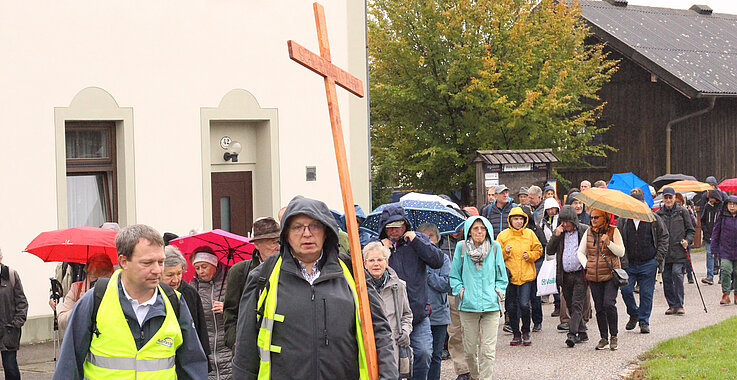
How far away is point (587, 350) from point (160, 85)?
678 centimetres

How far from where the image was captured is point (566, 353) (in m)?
11.3

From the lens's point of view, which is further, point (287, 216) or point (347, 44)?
point (347, 44)

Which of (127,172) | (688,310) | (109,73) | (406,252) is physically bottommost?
(688,310)

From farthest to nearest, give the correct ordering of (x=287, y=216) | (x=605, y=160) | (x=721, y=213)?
(x=605, y=160) < (x=721, y=213) < (x=287, y=216)

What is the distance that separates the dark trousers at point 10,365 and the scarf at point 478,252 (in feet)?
15.2

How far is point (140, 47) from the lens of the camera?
519 inches

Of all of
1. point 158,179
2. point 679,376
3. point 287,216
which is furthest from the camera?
point 158,179

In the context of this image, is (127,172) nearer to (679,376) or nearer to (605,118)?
(679,376)

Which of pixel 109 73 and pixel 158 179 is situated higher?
pixel 109 73

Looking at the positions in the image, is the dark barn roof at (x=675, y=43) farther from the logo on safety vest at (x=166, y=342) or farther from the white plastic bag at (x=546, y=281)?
the logo on safety vest at (x=166, y=342)

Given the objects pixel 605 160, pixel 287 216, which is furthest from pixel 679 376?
pixel 605 160

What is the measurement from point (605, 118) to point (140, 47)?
74.7ft

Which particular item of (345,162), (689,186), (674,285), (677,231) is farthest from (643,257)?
(689,186)

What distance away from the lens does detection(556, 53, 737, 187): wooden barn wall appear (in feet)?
102
